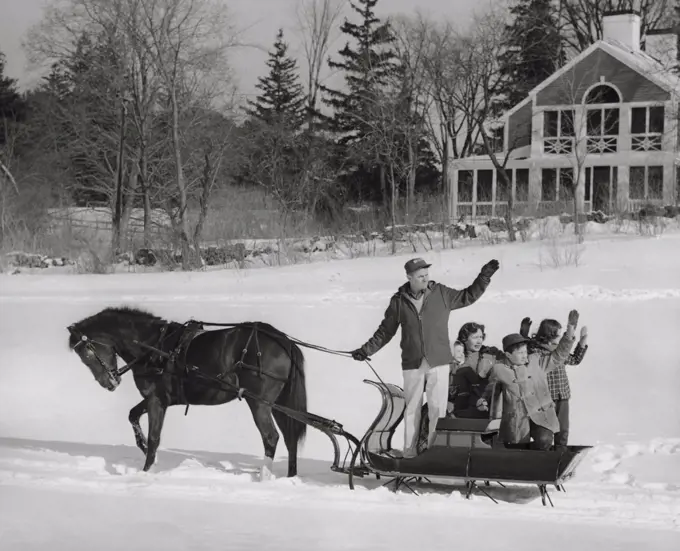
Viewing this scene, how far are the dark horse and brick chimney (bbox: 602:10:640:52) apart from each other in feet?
73.9

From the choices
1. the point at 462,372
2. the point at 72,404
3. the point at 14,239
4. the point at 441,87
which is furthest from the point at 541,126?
the point at 462,372

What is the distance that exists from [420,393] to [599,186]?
69.8 feet

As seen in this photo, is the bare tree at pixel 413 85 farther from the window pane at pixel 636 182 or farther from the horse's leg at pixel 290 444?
the horse's leg at pixel 290 444

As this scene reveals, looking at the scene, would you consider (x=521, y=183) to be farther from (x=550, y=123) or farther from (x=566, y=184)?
(x=550, y=123)

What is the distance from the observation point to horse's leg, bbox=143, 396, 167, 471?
7309 mm

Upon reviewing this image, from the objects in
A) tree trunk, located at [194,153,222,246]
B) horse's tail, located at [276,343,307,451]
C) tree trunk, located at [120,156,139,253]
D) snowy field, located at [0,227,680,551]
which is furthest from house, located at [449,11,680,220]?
horse's tail, located at [276,343,307,451]

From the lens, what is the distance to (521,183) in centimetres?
2806

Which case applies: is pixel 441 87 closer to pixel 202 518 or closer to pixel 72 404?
pixel 72 404

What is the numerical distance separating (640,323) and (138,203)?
54.3 feet

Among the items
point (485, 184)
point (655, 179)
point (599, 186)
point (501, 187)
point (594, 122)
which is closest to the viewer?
point (655, 179)

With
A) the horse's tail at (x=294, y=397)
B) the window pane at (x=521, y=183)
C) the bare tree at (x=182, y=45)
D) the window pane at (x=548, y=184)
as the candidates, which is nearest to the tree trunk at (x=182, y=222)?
the bare tree at (x=182, y=45)

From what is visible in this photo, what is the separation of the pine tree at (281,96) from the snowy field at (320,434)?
556cm

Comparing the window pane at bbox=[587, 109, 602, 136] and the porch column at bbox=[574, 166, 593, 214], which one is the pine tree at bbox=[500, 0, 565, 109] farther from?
the porch column at bbox=[574, 166, 593, 214]

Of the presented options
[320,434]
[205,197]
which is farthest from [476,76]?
[320,434]
